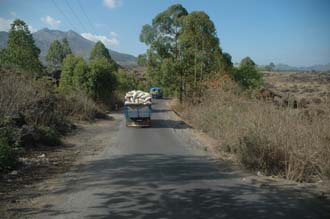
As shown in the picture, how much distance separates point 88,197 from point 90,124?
17.9 m

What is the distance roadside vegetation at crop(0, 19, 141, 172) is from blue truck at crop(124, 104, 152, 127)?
358cm

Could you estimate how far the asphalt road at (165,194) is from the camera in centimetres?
680

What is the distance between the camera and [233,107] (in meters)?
17.4

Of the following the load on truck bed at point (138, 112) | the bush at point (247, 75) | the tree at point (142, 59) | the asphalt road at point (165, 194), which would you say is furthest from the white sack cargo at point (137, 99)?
the tree at point (142, 59)

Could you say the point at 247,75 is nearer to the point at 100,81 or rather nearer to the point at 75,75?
the point at 100,81

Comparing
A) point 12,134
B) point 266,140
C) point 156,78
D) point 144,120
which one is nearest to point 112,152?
point 12,134

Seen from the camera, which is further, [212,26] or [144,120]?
[212,26]

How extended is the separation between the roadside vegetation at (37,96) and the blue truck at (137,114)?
358cm

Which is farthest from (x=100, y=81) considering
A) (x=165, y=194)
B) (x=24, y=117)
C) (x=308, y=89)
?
(x=308, y=89)

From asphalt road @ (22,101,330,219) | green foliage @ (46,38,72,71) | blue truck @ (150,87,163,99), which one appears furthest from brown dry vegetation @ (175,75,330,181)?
green foliage @ (46,38,72,71)

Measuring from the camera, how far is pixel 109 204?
23.7ft

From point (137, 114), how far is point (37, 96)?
24.4 feet

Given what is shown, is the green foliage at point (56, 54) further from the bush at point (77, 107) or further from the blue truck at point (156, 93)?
the bush at point (77, 107)

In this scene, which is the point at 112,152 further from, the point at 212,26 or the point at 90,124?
the point at 212,26
